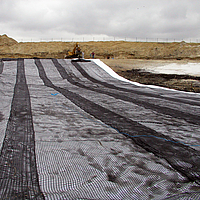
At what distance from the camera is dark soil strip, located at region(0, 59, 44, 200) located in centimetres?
108

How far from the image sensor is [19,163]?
136cm

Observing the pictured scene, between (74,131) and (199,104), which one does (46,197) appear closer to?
(74,131)

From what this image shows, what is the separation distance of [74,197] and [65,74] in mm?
6566

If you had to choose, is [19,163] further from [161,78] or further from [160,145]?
A: [161,78]

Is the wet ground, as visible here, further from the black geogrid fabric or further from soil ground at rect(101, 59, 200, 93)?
soil ground at rect(101, 59, 200, 93)

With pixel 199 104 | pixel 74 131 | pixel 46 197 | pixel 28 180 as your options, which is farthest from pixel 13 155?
pixel 199 104

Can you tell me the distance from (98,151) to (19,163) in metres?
0.61

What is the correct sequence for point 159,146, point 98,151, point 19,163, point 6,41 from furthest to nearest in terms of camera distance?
1. point 6,41
2. point 159,146
3. point 98,151
4. point 19,163

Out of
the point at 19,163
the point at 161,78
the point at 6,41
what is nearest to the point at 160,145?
the point at 19,163

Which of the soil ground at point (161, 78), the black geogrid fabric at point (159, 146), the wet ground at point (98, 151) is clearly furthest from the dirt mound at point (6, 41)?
the black geogrid fabric at point (159, 146)

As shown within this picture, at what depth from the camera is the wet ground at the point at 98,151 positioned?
115cm

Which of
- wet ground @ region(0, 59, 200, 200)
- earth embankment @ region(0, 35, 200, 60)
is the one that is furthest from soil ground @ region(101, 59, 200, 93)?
earth embankment @ region(0, 35, 200, 60)

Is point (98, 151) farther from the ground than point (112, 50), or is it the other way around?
point (112, 50)

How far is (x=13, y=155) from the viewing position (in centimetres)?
146
